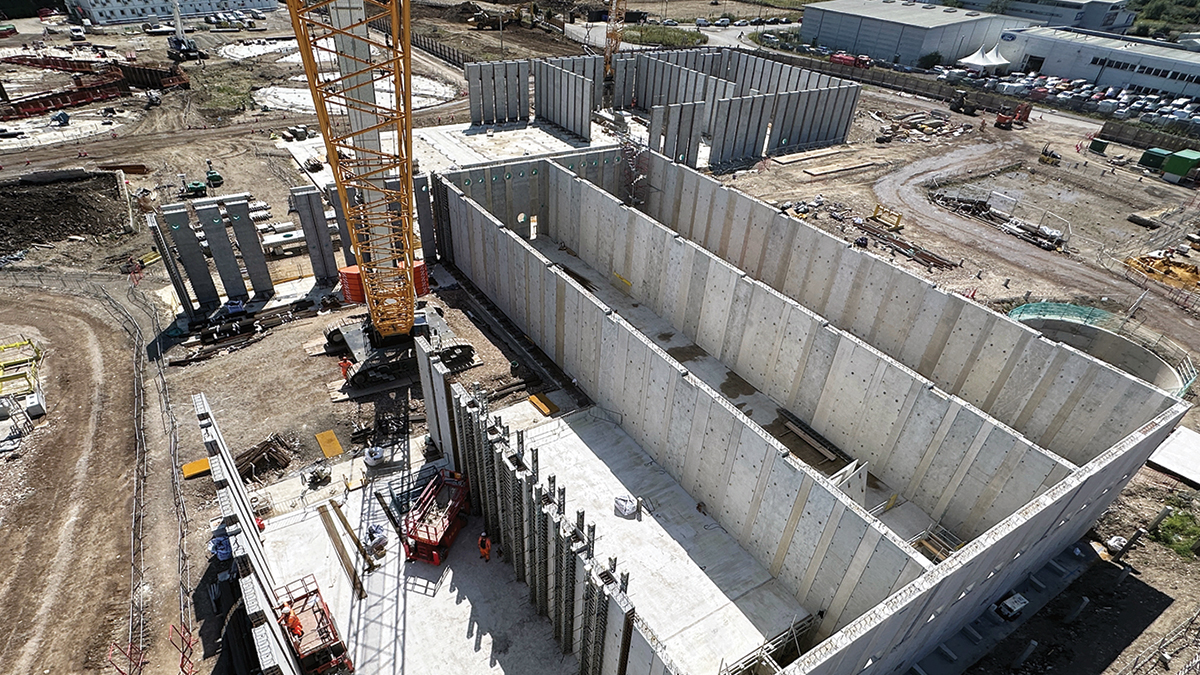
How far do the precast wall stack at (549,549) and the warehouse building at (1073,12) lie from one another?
11467 centimetres

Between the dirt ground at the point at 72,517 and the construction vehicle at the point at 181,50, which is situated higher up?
the construction vehicle at the point at 181,50

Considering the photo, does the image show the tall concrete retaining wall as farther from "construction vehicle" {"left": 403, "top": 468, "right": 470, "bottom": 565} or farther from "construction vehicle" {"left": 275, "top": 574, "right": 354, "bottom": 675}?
"construction vehicle" {"left": 275, "top": 574, "right": 354, "bottom": 675}

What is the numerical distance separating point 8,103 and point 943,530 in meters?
67.2

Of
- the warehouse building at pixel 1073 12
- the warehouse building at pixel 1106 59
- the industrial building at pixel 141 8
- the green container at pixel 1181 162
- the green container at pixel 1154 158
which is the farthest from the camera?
the warehouse building at pixel 1073 12

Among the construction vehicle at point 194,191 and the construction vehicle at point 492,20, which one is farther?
the construction vehicle at point 492,20

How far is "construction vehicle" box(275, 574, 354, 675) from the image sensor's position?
12.4 meters

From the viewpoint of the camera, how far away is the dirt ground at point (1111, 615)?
13.7 metres

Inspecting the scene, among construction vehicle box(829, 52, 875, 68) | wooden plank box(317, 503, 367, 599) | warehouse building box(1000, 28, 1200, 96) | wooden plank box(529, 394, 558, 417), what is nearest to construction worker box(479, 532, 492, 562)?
wooden plank box(317, 503, 367, 599)

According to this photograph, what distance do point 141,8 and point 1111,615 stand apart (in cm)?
11336

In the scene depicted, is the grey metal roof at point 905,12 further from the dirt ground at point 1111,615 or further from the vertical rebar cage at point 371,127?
the vertical rebar cage at point 371,127

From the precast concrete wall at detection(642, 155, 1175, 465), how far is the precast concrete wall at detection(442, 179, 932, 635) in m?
10.2

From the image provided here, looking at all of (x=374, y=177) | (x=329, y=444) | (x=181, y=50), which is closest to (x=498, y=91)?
(x=374, y=177)

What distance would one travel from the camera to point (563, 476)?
1778cm

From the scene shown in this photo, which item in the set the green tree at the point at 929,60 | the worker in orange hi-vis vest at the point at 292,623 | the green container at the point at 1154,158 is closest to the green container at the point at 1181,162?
the green container at the point at 1154,158
